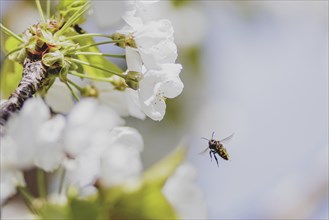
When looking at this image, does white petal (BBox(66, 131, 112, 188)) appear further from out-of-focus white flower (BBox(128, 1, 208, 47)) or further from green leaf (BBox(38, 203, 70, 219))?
out-of-focus white flower (BBox(128, 1, 208, 47))

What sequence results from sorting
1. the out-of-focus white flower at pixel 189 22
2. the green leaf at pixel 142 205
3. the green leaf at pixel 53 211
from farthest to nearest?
1. the out-of-focus white flower at pixel 189 22
2. the green leaf at pixel 142 205
3. the green leaf at pixel 53 211

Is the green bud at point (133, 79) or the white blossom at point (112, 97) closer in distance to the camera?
the green bud at point (133, 79)

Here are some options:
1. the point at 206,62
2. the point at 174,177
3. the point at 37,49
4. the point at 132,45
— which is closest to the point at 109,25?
the point at 132,45

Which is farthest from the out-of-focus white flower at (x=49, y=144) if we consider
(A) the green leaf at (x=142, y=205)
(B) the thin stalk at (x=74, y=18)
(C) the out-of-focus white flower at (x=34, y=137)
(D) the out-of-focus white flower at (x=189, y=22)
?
(D) the out-of-focus white flower at (x=189, y=22)

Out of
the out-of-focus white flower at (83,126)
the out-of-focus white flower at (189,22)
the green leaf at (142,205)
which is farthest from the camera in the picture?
the out-of-focus white flower at (189,22)

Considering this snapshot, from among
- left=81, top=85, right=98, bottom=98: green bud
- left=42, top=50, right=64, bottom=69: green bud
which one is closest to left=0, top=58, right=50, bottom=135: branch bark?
left=42, top=50, right=64, bottom=69: green bud

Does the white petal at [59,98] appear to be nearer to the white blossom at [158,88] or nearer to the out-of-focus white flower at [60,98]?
the out-of-focus white flower at [60,98]
